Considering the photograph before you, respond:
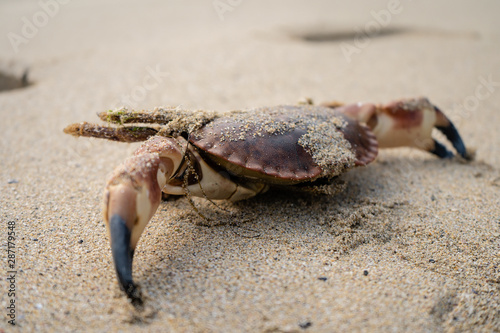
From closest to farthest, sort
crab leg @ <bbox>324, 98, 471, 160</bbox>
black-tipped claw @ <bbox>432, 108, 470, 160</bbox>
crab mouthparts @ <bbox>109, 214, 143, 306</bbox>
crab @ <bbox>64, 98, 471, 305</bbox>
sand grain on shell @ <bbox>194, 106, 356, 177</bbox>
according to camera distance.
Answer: crab mouthparts @ <bbox>109, 214, 143, 306</bbox>, crab @ <bbox>64, 98, 471, 305</bbox>, sand grain on shell @ <bbox>194, 106, 356, 177</bbox>, crab leg @ <bbox>324, 98, 471, 160</bbox>, black-tipped claw @ <bbox>432, 108, 470, 160</bbox>

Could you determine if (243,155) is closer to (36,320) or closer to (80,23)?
(36,320)

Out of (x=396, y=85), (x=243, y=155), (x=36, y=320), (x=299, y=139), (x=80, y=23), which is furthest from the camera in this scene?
(x=80, y=23)

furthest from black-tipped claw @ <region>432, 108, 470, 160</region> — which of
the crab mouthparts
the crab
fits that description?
the crab mouthparts

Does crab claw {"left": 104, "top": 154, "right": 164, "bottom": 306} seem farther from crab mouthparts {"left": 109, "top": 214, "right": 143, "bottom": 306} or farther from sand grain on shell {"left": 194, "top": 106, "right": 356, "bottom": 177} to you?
→ sand grain on shell {"left": 194, "top": 106, "right": 356, "bottom": 177}

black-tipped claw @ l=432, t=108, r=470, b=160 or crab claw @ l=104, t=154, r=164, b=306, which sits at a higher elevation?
black-tipped claw @ l=432, t=108, r=470, b=160

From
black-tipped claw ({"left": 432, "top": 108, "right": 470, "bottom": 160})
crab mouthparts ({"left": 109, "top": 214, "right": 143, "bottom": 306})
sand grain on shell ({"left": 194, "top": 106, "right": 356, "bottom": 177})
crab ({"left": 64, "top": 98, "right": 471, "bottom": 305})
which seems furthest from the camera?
black-tipped claw ({"left": 432, "top": 108, "right": 470, "bottom": 160})

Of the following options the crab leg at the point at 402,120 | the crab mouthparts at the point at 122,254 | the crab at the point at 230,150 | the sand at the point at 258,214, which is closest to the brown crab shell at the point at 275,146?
the crab at the point at 230,150

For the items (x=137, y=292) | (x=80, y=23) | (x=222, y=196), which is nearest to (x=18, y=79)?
(x=80, y=23)
